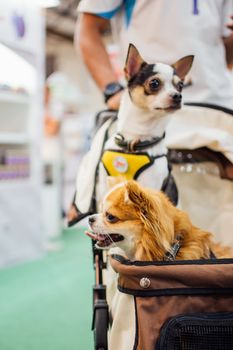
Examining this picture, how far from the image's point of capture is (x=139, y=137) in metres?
1.29

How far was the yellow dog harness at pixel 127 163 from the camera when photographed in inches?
48.8

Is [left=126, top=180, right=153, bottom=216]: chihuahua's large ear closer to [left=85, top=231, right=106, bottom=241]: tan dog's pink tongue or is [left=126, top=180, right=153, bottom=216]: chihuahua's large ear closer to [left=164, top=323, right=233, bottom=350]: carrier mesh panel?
[left=85, top=231, right=106, bottom=241]: tan dog's pink tongue

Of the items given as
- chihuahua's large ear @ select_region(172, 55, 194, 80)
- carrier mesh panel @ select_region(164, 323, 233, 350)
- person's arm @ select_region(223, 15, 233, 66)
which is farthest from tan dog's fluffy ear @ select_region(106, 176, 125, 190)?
person's arm @ select_region(223, 15, 233, 66)

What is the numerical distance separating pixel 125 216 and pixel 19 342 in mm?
1129

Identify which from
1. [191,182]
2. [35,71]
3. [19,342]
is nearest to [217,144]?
[191,182]

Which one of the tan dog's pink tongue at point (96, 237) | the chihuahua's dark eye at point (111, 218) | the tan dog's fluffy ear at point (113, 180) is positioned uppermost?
the tan dog's fluffy ear at point (113, 180)

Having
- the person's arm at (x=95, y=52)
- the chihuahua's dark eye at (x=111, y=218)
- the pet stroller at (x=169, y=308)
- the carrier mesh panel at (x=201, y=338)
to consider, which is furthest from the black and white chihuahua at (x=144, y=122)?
the carrier mesh panel at (x=201, y=338)

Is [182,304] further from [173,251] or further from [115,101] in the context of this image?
[115,101]

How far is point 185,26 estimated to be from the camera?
133 cm

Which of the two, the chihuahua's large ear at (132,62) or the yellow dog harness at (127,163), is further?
the yellow dog harness at (127,163)

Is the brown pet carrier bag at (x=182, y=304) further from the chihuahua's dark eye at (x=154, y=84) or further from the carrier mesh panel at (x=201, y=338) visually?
the chihuahua's dark eye at (x=154, y=84)

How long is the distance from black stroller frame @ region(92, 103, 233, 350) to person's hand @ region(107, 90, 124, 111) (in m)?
0.03

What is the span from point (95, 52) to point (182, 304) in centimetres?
91

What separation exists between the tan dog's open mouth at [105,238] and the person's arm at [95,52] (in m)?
0.52
